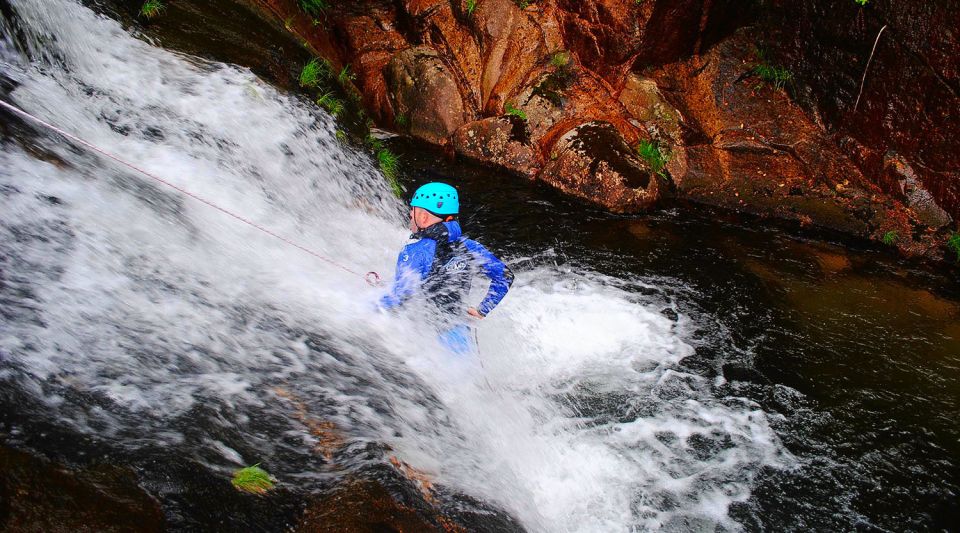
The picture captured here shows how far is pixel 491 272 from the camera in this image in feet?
12.4

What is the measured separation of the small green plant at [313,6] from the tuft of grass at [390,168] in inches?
120

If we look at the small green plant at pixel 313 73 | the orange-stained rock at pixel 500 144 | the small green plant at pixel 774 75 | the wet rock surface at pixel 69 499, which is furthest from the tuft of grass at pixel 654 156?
the wet rock surface at pixel 69 499

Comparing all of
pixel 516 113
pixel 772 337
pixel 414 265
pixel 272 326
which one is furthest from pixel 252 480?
Answer: pixel 516 113

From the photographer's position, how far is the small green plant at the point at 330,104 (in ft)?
23.4

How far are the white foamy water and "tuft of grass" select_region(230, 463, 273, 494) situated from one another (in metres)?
0.11

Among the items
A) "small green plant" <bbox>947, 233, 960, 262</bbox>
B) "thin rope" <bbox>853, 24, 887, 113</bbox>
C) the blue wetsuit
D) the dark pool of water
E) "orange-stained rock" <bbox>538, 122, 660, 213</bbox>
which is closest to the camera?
the blue wetsuit

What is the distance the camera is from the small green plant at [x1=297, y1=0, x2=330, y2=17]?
28.6ft

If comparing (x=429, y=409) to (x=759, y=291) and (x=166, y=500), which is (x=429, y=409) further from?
(x=759, y=291)

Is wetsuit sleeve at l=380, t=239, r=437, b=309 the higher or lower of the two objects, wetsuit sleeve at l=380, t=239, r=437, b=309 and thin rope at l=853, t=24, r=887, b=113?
the lower

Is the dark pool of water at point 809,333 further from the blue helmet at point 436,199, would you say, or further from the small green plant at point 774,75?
the blue helmet at point 436,199

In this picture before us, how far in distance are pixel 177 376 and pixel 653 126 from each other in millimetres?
7897

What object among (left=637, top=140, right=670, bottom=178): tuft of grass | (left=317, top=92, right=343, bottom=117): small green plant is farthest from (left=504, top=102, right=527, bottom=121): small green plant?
(left=317, top=92, right=343, bottom=117): small green plant

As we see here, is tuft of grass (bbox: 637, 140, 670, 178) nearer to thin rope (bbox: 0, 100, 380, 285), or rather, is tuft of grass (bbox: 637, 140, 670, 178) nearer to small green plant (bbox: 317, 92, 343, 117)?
small green plant (bbox: 317, 92, 343, 117)

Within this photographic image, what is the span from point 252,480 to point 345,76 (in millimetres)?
7342
